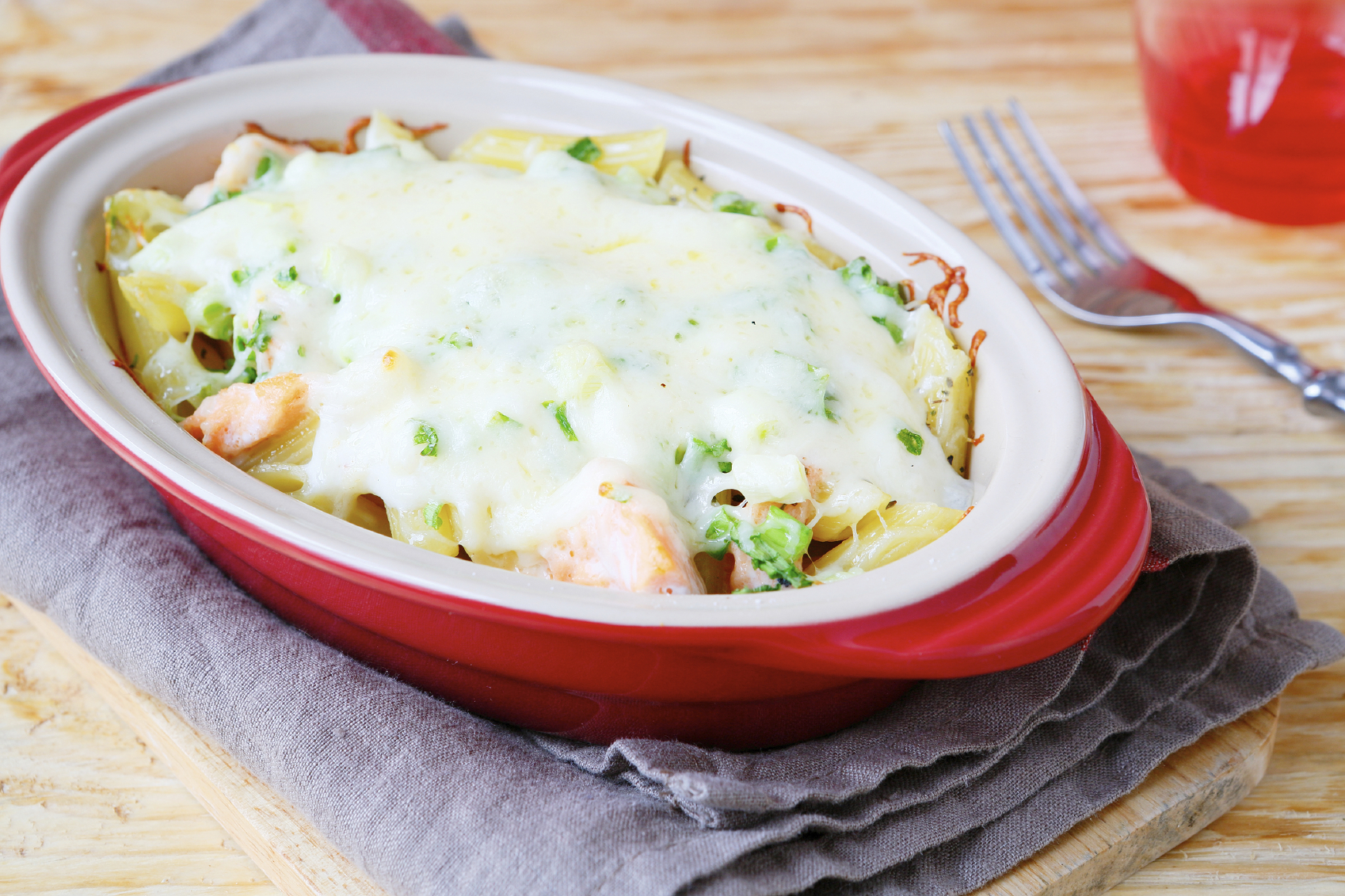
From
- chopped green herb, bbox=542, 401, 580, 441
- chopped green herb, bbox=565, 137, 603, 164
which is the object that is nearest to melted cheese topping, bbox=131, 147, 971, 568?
chopped green herb, bbox=542, 401, 580, 441

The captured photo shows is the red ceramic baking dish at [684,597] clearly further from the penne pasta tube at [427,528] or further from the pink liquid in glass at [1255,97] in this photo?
the pink liquid in glass at [1255,97]

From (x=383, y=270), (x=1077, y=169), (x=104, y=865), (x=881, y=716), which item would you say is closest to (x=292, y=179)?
(x=383, y=270)

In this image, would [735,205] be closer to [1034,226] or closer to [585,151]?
[585,151]

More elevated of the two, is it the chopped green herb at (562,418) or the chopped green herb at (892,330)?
the chopped green herb at (562,418)

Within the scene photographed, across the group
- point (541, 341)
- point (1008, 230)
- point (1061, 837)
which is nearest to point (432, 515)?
point (541, 341)

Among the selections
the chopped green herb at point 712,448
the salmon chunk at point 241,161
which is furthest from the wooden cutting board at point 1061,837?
the salmon chunk at point 241,161

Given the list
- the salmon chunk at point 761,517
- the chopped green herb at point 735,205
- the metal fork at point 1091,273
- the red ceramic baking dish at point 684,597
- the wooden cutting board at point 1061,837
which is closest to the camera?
the red ceramic baking dish at point 684,597

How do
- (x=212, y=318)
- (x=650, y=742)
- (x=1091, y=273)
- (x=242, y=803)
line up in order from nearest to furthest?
(x=650, y=742) → (x=242, y=803) → (x=212, y=318) → (x=1091, y=273)
